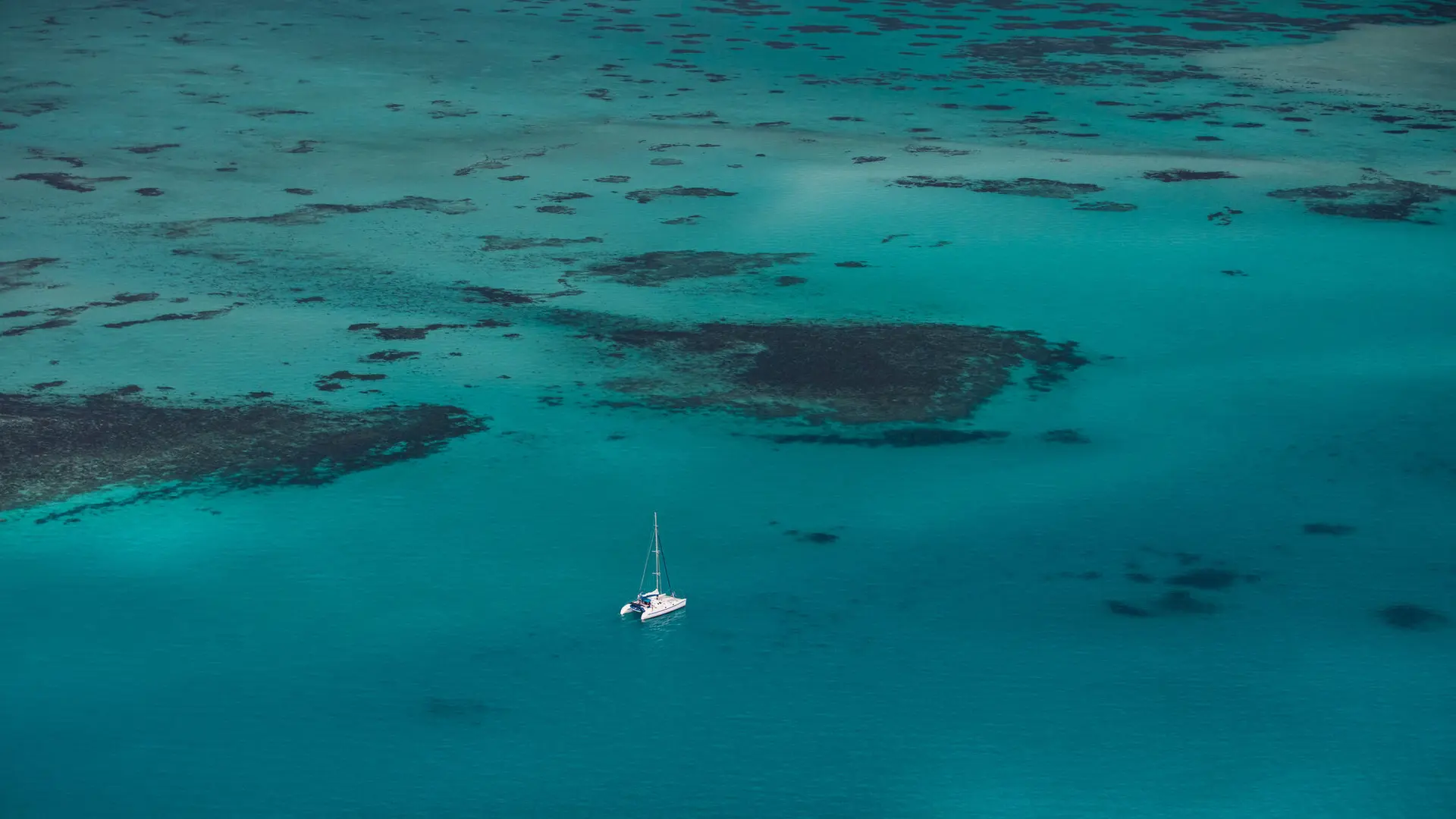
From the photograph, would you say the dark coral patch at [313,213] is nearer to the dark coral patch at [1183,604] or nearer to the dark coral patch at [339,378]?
the dark coral patch at [339,378]

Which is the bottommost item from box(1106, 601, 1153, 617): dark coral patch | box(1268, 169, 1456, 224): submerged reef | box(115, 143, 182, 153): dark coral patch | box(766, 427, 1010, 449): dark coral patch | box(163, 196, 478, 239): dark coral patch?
box(1106, 601, 1153, 617): dark coral patch

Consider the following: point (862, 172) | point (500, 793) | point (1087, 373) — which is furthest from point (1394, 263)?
point (500, 793)

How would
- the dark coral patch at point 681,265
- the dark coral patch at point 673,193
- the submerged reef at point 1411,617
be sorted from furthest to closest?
the dark coral patch at point 673,193 < the dark coral patch at point 681,265 < the submerged reef at point 1411,617

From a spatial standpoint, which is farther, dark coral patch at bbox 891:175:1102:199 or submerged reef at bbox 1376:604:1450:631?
dark coral patch at bbox 891:175:1102:199

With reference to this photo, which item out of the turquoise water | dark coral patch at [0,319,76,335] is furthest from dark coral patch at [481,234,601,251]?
dark coral patch at [0,319,76,335]

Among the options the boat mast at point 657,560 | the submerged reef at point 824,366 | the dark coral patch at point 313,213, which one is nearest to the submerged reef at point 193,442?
the submerged reef at point 824,366

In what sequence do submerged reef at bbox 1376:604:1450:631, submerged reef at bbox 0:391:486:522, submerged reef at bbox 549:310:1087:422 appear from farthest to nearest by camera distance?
submerged reef at bbox 549:310:1087:422 → submerged reef at bbox 0:391:486:522 → submerged reef at bbox 1376:604:1450:631

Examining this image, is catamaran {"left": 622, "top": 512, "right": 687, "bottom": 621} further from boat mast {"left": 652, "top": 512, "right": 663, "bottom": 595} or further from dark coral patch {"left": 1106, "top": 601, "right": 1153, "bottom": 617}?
dark coral patch {"left": 1106, "top": 601, "right": 1153, "bottom": 617}
